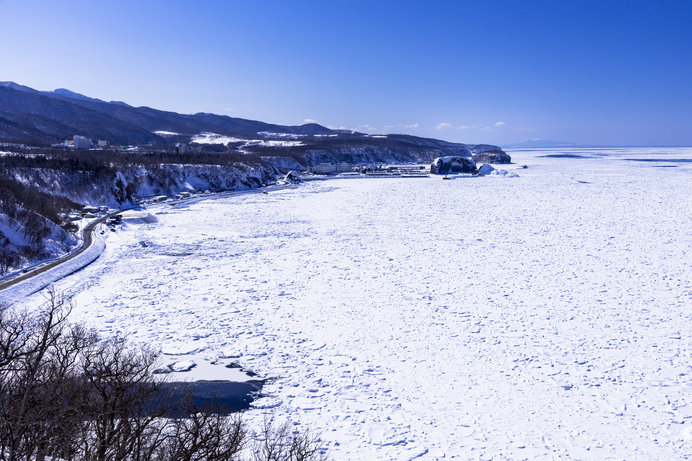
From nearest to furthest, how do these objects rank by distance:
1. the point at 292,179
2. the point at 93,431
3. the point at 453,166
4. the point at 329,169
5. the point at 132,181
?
the point at 93,431, the point at 132,181, the point at 292,179, the point at 453,166, the point at 329,169

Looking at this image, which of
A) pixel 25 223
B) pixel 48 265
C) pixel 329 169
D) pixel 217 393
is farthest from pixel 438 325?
pixel 329 169

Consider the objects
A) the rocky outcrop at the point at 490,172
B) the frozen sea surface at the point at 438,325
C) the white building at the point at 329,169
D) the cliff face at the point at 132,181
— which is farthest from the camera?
the white building at the point at 329,169

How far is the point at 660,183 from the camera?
7062 cm

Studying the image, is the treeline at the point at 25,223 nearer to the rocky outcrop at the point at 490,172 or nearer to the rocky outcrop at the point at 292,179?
the rocky outcrop at the point at 292,179

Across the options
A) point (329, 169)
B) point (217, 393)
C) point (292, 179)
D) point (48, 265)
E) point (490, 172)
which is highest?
point (490, 172)

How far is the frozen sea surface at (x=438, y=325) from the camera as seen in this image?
425 inches

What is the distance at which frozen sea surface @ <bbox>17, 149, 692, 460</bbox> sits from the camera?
1079 centimetres

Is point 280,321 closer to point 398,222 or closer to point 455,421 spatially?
point 455,421

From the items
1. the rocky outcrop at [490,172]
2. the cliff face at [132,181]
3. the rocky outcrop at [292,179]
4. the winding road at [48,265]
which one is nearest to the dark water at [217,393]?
the winding road at [48,265]

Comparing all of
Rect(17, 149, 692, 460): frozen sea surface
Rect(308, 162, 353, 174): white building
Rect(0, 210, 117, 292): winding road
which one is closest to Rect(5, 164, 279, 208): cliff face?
Rect(0, 210, 117, 292): winding road

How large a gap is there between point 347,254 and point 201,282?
9.63 m

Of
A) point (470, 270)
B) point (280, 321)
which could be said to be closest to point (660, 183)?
point (470, 270)

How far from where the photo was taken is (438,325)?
667 inches

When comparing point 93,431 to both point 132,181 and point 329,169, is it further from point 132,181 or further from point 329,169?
point 329,169
